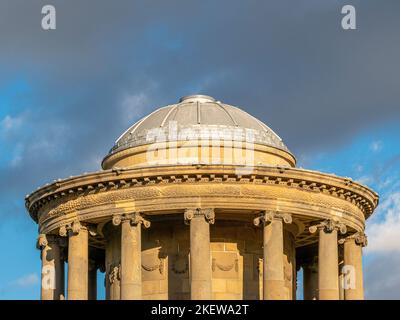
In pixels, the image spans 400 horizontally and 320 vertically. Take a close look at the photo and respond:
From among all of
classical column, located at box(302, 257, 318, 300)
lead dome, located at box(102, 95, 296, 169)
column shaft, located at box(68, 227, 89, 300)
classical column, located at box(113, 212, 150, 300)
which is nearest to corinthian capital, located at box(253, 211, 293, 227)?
lead dome, located at box(102, 95, 296, 169)

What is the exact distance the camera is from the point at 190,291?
229 feet

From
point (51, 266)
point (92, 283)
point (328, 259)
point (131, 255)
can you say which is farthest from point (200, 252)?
point (92, 283)

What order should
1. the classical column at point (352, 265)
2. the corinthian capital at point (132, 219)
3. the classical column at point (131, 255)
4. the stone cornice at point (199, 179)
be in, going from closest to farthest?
the stone cornice at point (199, 179) → the classical column at point (131, 255) → the corinthian capital at point (132, 219) → the classical column at point (352, 265)

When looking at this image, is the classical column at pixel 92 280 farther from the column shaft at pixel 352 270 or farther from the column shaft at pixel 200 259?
the column shaft at pixel 352 270

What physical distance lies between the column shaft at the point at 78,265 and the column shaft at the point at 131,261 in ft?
7.84

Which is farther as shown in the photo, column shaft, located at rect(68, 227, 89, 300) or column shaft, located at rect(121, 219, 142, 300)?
column shaft, located at rect(68, 227, 89, 300)

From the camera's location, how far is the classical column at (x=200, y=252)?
68.4 meters

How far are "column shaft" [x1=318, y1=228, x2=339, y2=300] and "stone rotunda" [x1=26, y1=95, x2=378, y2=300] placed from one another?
0.04m

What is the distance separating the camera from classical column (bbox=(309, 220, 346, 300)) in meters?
70.9

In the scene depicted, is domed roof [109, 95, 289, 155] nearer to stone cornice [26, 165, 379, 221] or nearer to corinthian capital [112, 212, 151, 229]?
stone cornice [26, 165, 379, 221]

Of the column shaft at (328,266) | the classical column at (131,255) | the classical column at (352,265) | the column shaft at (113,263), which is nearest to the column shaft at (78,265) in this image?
the column shaft at (113,263)

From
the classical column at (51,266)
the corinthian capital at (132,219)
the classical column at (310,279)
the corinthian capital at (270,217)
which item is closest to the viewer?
the corinthian capital at (270,217)

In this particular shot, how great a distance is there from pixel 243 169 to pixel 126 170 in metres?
5.11
